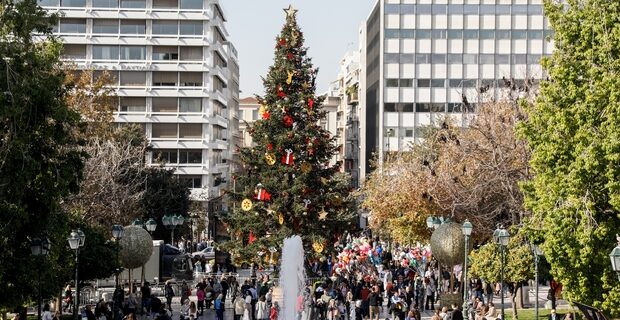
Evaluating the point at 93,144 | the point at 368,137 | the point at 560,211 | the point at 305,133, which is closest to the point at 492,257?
the point at 560,211

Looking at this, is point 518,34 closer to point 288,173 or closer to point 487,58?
point 487,58

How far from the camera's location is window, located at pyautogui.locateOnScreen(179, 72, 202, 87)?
8275 cm

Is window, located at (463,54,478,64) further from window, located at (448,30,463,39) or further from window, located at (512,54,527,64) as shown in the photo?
window, located at (512,54,527,64)

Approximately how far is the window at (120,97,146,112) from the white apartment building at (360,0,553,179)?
20.6 meters

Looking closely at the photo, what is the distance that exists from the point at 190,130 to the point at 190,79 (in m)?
3.97

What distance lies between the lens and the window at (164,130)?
3223 inches

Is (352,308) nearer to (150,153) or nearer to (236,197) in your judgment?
(236,197)

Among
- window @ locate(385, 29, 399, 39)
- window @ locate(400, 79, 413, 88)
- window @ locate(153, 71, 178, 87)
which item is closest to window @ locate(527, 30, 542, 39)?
window @ locate(400, 79, 413, 88)

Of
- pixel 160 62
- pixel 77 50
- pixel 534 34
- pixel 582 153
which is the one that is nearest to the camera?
pixel 582 153

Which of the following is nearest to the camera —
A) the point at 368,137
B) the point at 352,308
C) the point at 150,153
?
the point at 352,308

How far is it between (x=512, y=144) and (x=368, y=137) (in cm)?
6527

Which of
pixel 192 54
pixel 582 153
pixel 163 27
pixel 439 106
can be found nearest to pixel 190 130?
pixel 192 54

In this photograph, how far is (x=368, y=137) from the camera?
106 metres

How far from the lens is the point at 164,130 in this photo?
82125 millimetres
